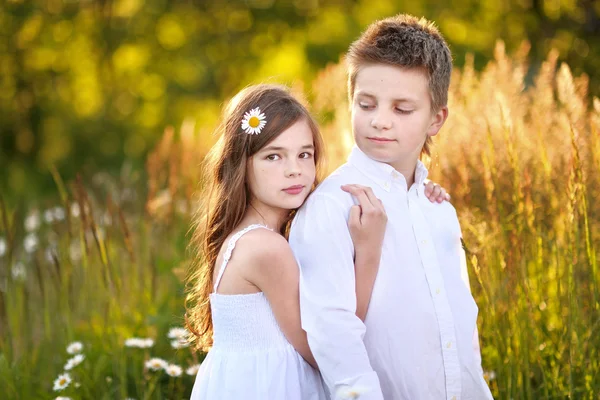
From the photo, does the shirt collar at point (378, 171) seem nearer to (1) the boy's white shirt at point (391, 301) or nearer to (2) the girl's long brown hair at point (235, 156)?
(1) the boy's white shirt at point (391, 301)

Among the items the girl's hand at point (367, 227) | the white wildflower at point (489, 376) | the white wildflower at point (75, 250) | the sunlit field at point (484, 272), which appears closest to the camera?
A: the girl's hand at point (367, 227)

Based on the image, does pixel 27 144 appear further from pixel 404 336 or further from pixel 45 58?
pixel 404 336

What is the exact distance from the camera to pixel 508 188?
3648 millimetres

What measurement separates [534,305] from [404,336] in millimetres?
814

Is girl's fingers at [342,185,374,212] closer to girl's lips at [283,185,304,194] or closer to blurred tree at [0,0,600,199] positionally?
girl's lips at [283,185,304,194]

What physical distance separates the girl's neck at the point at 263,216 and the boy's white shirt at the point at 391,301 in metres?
0.13

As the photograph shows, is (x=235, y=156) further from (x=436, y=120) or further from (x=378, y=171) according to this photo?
(x=436, y=120)

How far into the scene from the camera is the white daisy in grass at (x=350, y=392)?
2109 millimetres

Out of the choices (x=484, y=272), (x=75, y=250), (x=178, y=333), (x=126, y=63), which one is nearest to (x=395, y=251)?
(x=484, y=272)

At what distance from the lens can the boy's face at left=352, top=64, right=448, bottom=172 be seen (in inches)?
95.8

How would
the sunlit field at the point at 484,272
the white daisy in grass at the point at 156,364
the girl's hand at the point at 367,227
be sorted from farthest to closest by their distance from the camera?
the white daisy in grass at the point at 156,364
the sunlit field at the point at 484,272
the girl's hand at the point at 367,227

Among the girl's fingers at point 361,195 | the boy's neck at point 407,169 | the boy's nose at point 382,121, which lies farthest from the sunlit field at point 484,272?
the boy's nose at point 382,121

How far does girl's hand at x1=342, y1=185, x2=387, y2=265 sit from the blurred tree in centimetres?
1127

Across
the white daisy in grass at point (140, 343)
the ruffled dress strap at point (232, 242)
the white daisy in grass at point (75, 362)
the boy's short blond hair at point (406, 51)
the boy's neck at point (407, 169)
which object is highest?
the boy's short blond hair at point (406, 51)
